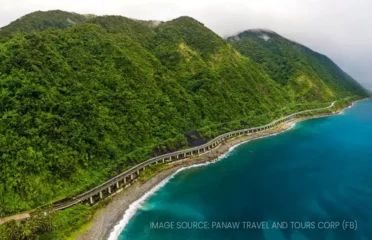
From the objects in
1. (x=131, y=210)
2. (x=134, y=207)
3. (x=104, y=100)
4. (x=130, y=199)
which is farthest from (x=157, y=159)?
(x=131, y=210)

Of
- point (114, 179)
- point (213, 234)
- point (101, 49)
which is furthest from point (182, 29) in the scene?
point (213, 234)

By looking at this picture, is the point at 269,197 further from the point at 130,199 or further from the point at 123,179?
the point at 123,179

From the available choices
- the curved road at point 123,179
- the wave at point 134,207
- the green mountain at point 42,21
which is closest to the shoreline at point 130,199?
the wave at point 134,207

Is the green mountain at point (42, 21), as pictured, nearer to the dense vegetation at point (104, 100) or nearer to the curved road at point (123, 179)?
the dense vegetation at point (104, 100)

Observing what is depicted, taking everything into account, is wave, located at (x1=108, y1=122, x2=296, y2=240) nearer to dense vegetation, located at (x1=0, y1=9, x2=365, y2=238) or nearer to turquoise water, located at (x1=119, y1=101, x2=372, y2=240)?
turquoise water, located at (x1=119, y1=101, x2=372, y2=240)

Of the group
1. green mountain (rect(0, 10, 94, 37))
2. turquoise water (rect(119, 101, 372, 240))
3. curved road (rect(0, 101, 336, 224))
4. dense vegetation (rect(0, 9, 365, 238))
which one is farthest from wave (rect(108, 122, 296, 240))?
green mountain (rect(0, 10, 94, 37))

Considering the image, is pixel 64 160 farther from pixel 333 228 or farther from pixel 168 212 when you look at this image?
pixel 333 228
